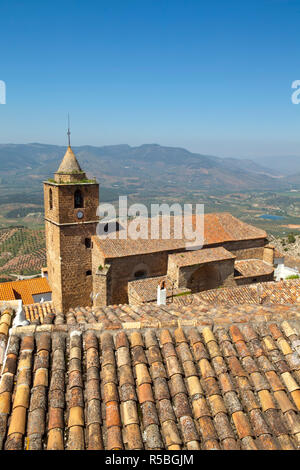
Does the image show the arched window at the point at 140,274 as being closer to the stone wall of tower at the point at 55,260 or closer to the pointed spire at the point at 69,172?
the stone wall of tower at the point at 55,260

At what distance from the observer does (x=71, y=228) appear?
19.0m

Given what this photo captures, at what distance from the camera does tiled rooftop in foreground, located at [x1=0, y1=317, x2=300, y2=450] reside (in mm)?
2975

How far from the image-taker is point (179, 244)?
19.4m

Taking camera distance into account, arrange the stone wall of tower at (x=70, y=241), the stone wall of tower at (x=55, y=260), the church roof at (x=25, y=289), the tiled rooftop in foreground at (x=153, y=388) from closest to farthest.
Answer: the tiled rooftop in foreground at (x=153, y=388)
the stone wall of tower at (x=70, y=241)
the stone wall of tower at (x=55, y=260)
the church roof at (x=25, y=289)

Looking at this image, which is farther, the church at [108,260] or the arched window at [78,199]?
the arched window at [78,199]

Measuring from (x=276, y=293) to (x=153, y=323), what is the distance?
11.4 m

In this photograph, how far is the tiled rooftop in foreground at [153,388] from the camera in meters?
2.97

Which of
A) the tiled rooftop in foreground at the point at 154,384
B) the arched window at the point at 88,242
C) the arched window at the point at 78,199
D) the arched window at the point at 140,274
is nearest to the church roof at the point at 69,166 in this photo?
the arched window at the point at 78,199

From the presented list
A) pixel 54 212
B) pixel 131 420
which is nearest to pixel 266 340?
pixel 131 420

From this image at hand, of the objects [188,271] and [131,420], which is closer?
[131,420]

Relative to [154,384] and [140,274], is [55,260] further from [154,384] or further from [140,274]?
[154,384]

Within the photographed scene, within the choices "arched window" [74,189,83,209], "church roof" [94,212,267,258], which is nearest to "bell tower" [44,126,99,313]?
"arched window" [74,189,83,209]
